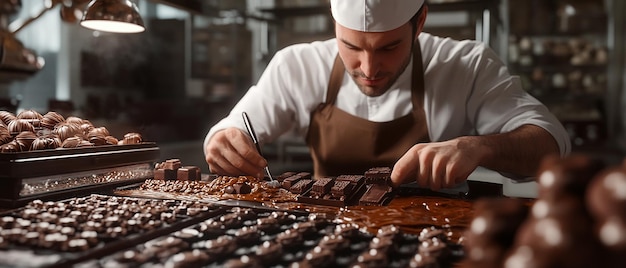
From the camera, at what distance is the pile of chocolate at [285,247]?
981 millimetres

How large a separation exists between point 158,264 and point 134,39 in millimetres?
4899

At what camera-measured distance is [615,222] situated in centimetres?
67

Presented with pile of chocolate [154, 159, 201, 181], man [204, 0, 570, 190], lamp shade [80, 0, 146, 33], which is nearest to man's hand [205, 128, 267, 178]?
man [204, 0, 570, 190]

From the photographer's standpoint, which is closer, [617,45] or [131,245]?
[131,245]

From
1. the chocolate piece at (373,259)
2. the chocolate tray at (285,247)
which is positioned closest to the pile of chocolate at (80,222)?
the chocolate tray at (285,247)

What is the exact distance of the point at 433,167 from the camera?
1.64 m

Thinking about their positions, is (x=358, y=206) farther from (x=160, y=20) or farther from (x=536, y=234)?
(x=160, y=20)

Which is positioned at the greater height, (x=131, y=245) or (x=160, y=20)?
(x=160, y=20)

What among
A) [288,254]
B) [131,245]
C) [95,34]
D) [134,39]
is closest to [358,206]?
[288,254]

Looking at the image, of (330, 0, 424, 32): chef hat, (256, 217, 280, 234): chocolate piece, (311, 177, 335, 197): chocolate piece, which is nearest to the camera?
(256, 217, 280, 234): chocolate piece

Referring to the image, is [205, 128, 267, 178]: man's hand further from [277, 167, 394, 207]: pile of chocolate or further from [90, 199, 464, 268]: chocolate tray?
[90, 199, 464, 268]: chocolate tray

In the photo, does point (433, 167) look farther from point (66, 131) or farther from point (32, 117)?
point (32, 117)

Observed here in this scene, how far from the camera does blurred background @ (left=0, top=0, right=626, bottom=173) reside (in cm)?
478

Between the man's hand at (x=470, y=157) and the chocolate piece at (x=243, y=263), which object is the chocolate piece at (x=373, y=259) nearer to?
the chocolate piece at (x=243, y=263)
